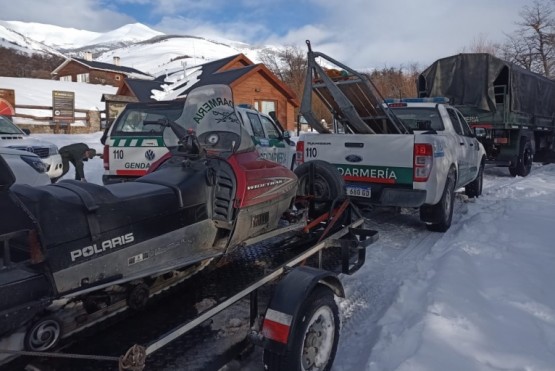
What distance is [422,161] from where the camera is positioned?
5.93 metres

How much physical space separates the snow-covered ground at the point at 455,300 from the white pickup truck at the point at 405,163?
0.55 metres

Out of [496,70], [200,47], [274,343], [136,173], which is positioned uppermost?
[200,47]

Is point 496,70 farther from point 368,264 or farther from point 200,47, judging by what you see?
point 200,47

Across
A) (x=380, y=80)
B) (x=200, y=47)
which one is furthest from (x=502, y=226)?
(x=200, y=47)

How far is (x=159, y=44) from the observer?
128 meters

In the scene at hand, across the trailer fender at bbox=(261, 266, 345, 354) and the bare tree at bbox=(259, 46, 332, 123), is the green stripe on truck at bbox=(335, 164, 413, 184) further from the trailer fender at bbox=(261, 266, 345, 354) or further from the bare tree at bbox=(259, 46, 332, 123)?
the bare tree at bbox=(259, 46, 332, 123)

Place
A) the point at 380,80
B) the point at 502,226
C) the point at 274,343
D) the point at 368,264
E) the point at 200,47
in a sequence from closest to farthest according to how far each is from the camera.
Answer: the point at 274,343
the point at 368,264
the point at 502,226
the point at 380,80
the point at 200,47

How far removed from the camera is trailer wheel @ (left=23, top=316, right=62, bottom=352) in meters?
2.11

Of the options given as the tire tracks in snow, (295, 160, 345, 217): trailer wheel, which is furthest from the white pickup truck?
(295, 160, 345, 217): trailer wheel

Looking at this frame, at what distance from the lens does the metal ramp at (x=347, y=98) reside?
5320mm

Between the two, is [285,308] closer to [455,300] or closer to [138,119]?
[455,300]

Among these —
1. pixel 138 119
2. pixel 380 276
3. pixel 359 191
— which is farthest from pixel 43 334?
pixel 138 119

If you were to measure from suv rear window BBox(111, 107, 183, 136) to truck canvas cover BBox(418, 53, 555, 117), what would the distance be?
8716 mm

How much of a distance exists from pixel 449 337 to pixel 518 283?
1427 millimetres
